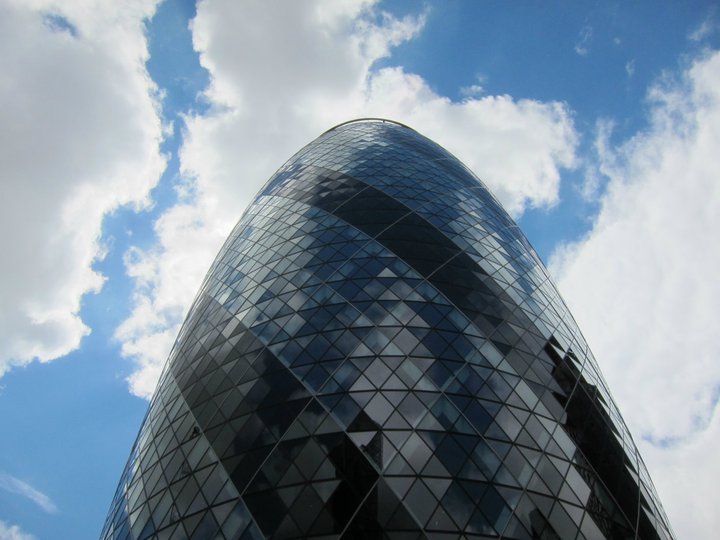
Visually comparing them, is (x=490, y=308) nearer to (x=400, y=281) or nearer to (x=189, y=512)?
(x=400, y=281)

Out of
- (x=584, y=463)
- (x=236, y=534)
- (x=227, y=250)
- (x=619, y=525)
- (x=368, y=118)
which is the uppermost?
(x=368, y=118)

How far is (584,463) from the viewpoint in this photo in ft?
54.5

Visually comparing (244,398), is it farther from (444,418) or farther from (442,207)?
(442,207)

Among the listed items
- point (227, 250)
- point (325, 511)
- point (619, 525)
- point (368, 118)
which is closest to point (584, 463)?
point (619, 525)

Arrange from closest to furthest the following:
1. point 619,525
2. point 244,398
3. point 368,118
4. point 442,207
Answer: point 619,525
point 244,398
point 442,207
point 368,118

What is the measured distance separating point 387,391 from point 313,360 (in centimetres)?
329

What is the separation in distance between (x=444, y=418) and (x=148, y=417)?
52.0ft

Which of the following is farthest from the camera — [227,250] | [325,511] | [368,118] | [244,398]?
[368,118]

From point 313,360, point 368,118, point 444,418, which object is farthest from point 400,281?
point 368,118

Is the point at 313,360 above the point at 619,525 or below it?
above

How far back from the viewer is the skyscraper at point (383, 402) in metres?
14.1

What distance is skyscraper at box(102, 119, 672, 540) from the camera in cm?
1413

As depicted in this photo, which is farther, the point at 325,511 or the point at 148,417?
the point at 148,417

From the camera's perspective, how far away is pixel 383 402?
15953mm
